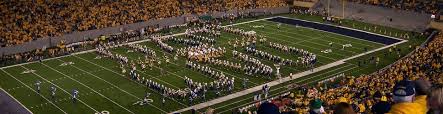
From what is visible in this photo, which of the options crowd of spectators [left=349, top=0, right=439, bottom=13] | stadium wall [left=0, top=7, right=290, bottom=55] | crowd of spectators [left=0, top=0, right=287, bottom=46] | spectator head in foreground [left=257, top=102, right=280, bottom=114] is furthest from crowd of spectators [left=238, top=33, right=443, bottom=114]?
crowd of spectators [left=0, top=0, right=287, bottom=46]

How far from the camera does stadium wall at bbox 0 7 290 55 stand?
32525mm

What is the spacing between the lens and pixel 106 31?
37.5m

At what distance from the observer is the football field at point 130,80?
22422mm

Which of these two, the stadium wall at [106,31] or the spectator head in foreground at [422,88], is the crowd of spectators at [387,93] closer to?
the spectator head in foreground at [422,88]

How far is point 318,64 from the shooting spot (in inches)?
1150

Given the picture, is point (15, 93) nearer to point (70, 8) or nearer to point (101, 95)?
point (101, 95)

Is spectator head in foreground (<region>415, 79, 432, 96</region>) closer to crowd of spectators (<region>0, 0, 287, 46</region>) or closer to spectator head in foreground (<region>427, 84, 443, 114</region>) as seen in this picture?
spectator head in foreground (<region>427, 84, 443, 114</region>)

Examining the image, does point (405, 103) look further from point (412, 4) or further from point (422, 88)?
point (412, 4)

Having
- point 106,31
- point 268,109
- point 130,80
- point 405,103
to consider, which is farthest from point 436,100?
point 106,31

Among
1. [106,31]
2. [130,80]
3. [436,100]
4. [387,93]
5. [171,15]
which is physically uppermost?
[436,100]

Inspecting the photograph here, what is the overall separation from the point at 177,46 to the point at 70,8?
1139 cm

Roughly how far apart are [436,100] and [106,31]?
3436 cm

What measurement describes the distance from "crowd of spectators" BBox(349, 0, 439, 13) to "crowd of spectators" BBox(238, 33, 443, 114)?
15.1 meters

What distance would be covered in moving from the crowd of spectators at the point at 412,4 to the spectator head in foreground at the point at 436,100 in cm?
3894
